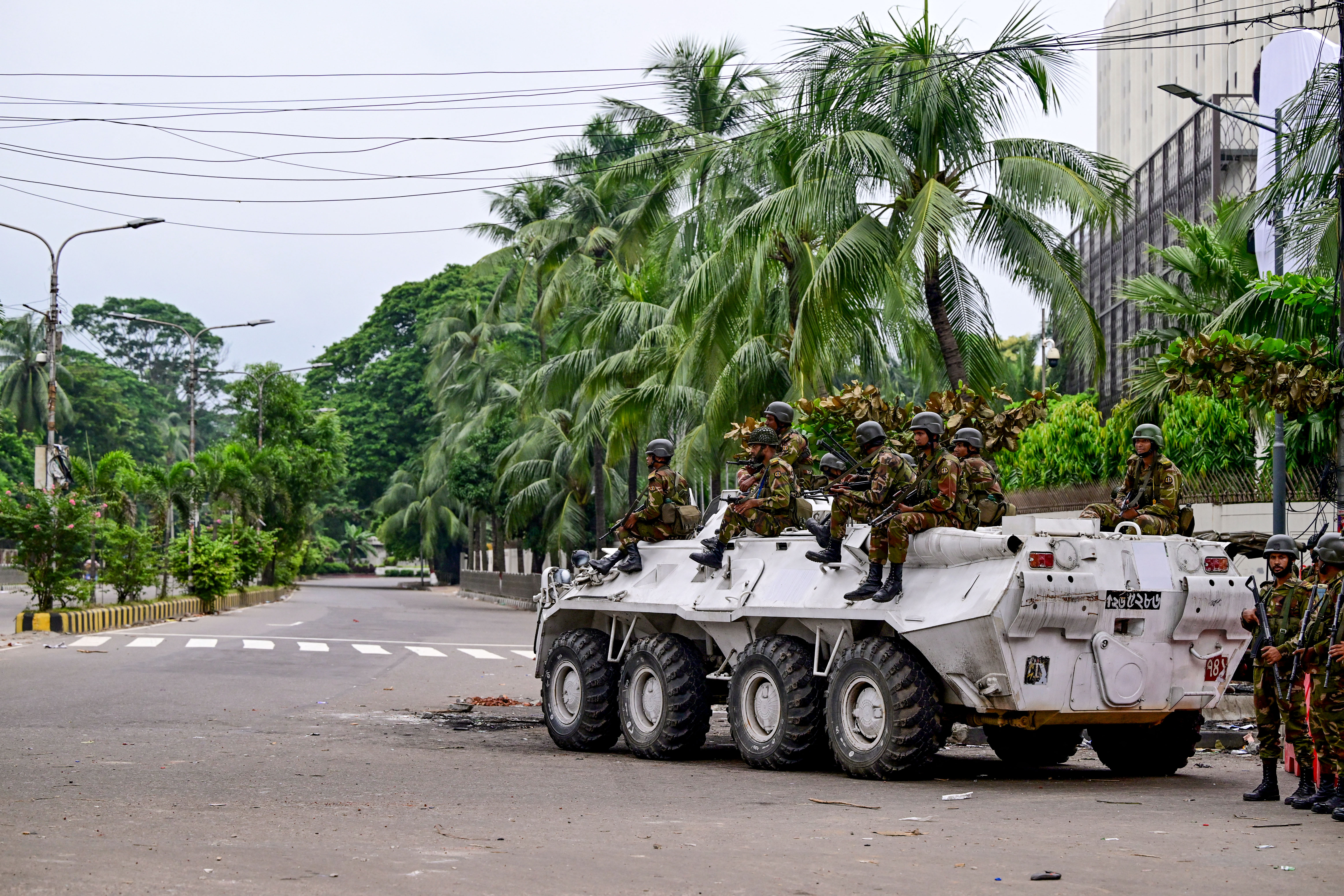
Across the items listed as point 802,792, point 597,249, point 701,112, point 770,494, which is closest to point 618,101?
point 701,112

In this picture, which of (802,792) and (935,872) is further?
(802,792)

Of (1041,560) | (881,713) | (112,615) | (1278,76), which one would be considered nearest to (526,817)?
(881,713)

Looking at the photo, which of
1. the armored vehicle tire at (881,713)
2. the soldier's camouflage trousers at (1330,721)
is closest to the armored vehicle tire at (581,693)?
the armored vehicle tire at (881,713)

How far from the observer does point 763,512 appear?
40.5ft

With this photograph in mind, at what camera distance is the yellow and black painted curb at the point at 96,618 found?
27828 millimetres

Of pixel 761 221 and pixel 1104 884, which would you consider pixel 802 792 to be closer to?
pixel 1104 884

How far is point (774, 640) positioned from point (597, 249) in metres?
27.7

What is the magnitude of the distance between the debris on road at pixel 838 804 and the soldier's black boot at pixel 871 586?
5.27 ft

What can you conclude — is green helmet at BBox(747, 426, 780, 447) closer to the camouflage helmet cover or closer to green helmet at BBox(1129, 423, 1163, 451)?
the camouflage helmet cover

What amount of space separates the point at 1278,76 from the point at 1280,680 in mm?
18561

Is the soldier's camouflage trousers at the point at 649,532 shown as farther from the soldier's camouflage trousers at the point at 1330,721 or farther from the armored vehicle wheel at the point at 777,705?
the soldier's camouflage trousers at the point at 1330,721

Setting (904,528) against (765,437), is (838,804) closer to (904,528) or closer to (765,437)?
(904,528)

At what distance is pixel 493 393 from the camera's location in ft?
178

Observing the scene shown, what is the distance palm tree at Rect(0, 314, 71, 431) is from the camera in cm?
7394
